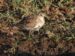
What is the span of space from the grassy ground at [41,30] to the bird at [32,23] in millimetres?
67

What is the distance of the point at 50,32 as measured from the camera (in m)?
4.22

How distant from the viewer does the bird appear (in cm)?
422

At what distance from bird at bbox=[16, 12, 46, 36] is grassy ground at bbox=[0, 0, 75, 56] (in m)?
0.07

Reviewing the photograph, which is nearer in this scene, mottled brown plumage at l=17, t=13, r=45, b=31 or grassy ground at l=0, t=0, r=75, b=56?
grassy ground at l=0, t=0, r=75, b=56

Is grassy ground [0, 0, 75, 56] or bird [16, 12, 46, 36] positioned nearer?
grassy ground [0, 0, 75, 56]

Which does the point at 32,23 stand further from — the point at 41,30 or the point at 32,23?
the point at 41,30

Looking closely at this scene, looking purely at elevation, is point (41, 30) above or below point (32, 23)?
below

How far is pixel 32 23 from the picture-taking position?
4.23 m

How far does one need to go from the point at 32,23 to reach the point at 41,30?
0.18 m

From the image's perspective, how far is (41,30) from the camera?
4250mm

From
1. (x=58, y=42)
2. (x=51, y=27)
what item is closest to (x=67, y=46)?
(x=58, y=42)

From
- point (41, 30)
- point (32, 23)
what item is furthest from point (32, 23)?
point (41, 30)

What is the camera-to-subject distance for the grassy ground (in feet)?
13.2

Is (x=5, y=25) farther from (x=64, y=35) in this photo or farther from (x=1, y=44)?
(x=64, y=35)
